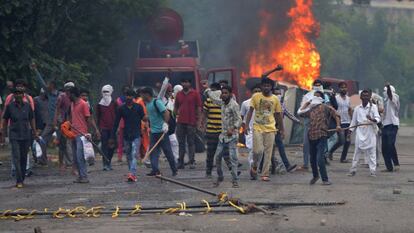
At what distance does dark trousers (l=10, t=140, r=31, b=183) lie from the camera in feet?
53.2

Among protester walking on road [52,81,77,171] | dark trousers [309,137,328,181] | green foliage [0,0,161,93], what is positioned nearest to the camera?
dark trousers [309,137,328,181]

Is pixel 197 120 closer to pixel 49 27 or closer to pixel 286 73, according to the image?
pixel 49 27

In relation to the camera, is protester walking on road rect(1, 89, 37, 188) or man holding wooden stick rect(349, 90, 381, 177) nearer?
protester walking on road rect(1, 89, 37, 188)

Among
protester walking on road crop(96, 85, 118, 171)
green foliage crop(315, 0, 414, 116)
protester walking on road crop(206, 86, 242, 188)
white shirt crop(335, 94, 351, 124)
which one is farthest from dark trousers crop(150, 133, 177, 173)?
green foliage crop(315, 0, 414, 116)

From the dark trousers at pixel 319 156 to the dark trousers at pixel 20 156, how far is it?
4.69 meters

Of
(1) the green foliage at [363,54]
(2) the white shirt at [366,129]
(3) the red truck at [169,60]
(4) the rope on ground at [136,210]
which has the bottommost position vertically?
(4) the rope on ground at [136,210]

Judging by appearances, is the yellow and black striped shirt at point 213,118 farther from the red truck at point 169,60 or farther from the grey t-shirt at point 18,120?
the red truck at point 169,60

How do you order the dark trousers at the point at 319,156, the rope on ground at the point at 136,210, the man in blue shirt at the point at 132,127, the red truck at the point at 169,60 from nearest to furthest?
the rope on ground at the point at 136,210 < the dark trousers at the point at 319,156 < the man in blue shirt at the point at 132,127 < the red truck at the point at 169,60

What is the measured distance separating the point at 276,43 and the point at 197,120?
26.7 metres

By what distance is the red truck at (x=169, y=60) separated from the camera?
28.6 m

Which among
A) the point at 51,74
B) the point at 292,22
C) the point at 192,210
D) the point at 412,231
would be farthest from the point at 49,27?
the point at 292,22

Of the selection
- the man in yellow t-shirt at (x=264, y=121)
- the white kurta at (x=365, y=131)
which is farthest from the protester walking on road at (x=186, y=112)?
the white kurta at (x=365, y=131)

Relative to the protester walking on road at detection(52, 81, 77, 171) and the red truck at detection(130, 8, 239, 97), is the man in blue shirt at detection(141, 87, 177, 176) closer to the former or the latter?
the protester walking on road at detection(52, 81, 77, 171)

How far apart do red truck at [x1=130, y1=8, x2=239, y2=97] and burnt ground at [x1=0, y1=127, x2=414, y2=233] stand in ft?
28.3
